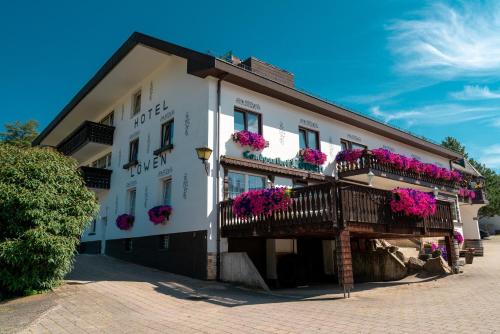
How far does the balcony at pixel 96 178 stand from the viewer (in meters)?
20.0

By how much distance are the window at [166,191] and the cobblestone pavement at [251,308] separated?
3.80 m

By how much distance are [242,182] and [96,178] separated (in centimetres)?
916

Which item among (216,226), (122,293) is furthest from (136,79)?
(122,293)

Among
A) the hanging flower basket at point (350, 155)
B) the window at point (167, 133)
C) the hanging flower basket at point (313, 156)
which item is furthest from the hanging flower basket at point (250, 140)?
the hanging flower basket at point (350, 155)

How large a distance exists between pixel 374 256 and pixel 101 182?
13.6 meters

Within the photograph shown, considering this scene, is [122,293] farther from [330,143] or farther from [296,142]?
[330,143]

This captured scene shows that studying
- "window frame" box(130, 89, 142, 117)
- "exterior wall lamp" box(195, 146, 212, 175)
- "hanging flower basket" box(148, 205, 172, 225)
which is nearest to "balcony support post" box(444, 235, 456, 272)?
"exterior wall lamp" box(195, 146, 212, 175)

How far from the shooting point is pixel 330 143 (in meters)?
18.8

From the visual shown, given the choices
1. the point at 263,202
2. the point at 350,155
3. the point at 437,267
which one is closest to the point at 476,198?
the point at 350,155

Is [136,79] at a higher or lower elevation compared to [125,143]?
higher

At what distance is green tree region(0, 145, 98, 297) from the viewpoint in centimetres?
972

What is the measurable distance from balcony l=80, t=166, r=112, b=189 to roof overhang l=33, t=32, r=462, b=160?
13.5 feet

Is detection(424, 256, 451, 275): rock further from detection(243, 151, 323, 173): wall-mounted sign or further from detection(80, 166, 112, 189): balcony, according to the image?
detection(80, 166, 112, 189): balcony

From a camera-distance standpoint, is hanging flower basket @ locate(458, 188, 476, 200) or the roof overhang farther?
hanging flower basket @ locate(458, 188, 476, 200)
